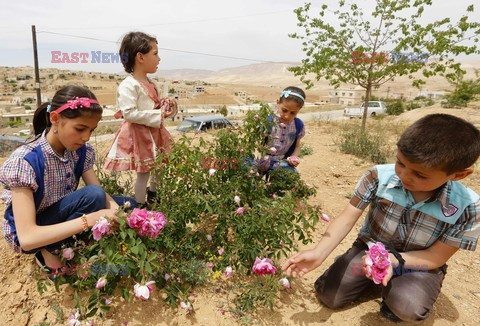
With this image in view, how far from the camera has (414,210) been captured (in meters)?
1.63

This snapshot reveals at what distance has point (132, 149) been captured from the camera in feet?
7.46

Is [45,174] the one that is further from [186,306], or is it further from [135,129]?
[186,306]

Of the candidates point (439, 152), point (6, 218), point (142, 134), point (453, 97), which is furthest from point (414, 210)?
point (453, 97)

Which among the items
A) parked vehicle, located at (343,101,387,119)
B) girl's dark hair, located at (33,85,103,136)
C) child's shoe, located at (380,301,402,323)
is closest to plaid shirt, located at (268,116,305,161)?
child's shoe, located at (380,301,402,323)

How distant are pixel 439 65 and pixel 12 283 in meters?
7.57

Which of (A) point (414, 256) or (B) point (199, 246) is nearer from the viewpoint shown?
(A) point (414, 256)

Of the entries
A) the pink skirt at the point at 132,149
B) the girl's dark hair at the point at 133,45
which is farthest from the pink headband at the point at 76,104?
the girl's dark hair at the point at 133,45

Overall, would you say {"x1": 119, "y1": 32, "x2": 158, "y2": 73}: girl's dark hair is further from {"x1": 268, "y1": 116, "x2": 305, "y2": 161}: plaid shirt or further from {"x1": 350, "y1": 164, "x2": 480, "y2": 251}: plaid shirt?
{"x1": 350, "y1": 164, "x2": 480, "y2": 251}: plaid shirt

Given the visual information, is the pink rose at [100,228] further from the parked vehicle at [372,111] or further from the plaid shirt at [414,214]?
the parked vehicle at [372,111]

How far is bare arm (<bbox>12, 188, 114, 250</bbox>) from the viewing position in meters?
1.39

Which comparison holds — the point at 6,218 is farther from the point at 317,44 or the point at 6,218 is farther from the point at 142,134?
the point at 317,44

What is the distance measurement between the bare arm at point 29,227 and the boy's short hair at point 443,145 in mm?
1609
